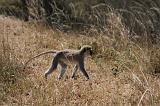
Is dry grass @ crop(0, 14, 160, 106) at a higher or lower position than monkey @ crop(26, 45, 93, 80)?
lower

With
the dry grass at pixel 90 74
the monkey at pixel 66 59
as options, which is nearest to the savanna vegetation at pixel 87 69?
the dry grass at pixel 90 74

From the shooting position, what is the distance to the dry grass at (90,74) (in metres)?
5.40

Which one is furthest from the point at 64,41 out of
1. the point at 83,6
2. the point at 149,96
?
the point at 83,6

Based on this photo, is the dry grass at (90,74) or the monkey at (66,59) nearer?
the dry grass at (90,74)

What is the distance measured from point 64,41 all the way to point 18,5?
4.73 meters

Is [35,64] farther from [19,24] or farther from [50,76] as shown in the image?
[19,24]

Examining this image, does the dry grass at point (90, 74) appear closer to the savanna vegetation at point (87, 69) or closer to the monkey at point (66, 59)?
the savanna vegetation at point (87, 69)

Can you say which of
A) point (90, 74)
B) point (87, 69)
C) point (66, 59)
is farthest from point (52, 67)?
point (87, 69)

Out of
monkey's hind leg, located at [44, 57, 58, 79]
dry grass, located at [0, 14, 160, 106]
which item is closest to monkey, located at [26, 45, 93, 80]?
monkey's hind leg, located at [44, 57, 58, 79]

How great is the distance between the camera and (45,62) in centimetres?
782

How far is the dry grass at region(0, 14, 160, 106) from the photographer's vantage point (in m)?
5.40

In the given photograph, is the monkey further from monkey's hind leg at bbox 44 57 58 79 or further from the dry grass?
the dry grass

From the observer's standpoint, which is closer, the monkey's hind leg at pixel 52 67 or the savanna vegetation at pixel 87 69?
the savanna vegetation at pixel 87 69

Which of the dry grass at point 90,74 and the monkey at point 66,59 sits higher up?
the monkey at point 66,59
